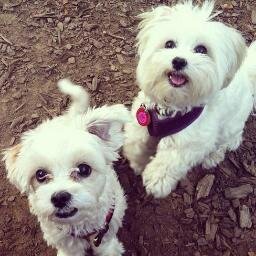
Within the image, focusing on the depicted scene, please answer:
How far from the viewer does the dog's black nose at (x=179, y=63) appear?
3.46m

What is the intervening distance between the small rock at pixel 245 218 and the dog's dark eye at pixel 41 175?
2.18m

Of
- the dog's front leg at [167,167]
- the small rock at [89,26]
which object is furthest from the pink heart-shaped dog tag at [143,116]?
the small rock at [89,26]

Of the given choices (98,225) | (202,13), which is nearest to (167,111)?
(202,13)

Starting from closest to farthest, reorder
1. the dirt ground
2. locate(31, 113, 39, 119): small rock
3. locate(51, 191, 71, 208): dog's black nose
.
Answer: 1. locate(51, 191, 71, 208): dog's black nose
2. the dirt ground
3. locate(31, 113, 39, 119): small rock

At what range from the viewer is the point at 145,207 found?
4645 millimetres

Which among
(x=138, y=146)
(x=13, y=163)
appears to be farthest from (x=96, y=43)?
(x=13, y=163)

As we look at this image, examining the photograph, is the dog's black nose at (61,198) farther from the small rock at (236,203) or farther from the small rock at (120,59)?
the small rock at (120,59)

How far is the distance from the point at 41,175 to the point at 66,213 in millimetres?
305

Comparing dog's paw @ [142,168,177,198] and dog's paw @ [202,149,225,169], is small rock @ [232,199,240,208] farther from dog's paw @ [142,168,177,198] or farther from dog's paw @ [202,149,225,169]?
dog's paw @ [142,168,177,198]

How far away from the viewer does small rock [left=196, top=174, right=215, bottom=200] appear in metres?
4.72

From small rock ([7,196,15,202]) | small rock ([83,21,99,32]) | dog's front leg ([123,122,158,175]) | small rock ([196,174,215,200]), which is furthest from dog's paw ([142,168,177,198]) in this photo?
small rock ([83,21,99,32])

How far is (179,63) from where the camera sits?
11.4ft

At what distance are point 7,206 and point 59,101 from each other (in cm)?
123

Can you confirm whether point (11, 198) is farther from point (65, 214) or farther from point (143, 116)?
point (65, 214)
